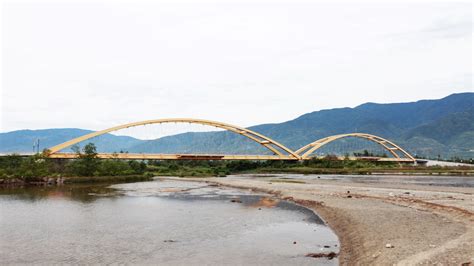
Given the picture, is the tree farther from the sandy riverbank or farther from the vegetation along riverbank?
the sandy riverbank

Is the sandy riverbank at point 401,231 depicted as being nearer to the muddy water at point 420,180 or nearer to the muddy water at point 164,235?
the muddy water at point 164,235

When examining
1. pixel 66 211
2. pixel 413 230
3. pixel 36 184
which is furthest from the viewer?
pixel 36 184

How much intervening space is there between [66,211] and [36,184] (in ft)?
114

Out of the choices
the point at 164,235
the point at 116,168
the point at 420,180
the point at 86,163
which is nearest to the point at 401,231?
the point at 164,235

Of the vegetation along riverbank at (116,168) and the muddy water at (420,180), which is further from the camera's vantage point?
the vegetation along riverbank at (116,168)

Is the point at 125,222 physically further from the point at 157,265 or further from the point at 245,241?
the point at 157,265

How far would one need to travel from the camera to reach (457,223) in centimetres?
1683

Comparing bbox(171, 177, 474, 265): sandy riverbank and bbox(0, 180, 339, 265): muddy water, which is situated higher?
bbox(171, 177, 474, 265): sandy riverbank

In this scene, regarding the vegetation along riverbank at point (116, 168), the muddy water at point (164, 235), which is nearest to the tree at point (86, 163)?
the vegetation along riverbank at point (116, 168)

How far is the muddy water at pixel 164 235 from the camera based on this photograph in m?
14.6

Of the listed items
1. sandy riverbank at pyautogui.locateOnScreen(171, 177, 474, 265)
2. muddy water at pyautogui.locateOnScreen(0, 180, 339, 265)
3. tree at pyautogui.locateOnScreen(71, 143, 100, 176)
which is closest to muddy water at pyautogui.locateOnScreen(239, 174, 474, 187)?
sandy riverbank at pyautogui.locateOnScreen(171, 177, 474, 265)

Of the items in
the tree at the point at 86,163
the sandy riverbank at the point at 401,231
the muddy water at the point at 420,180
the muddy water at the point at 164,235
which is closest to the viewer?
the sandy riverbank at the point at 401,231

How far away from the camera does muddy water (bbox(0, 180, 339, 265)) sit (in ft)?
48.0

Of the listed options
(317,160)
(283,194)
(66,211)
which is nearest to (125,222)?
(66,211)
